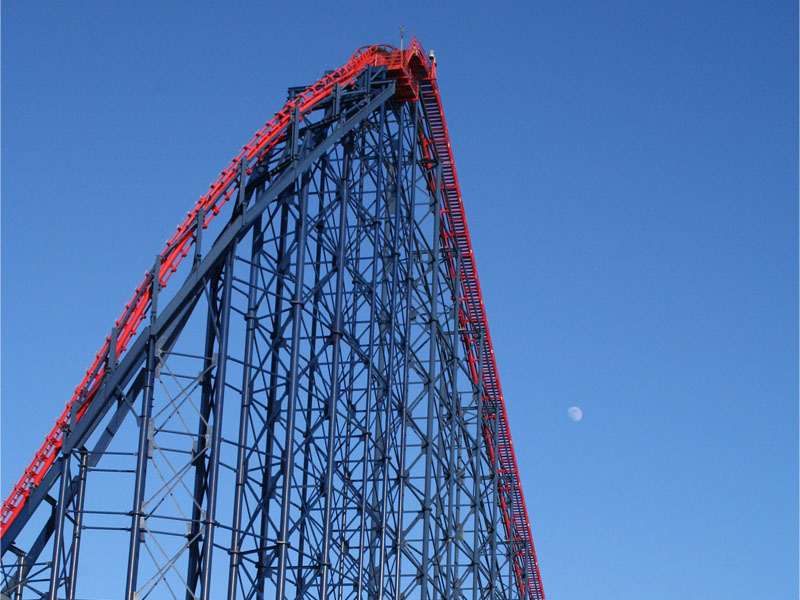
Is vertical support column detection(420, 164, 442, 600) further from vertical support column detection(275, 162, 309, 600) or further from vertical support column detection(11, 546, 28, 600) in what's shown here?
vertical support column detection(11, 546, 28, 600)

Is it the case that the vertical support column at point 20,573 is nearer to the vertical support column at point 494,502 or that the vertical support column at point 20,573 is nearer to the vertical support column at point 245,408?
the vertical support column at point 245,408

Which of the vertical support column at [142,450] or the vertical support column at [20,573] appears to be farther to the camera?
the vertical support column at [20,573]

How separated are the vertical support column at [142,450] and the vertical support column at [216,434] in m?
1.01

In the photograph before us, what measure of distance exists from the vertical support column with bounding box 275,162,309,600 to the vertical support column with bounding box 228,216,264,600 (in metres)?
0.67

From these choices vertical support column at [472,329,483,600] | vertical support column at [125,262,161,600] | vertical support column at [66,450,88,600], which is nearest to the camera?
vertical support column at [125,262,161,600]

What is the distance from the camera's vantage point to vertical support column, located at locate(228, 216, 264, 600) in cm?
2192

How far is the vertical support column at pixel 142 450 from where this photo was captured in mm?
20344

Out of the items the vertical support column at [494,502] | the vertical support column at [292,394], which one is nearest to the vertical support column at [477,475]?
the vertical support column at [494,502]

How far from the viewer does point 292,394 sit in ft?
75.5

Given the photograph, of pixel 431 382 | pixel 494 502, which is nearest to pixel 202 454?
pixel 431 382

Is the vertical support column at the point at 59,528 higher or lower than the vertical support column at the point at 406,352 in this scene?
lower

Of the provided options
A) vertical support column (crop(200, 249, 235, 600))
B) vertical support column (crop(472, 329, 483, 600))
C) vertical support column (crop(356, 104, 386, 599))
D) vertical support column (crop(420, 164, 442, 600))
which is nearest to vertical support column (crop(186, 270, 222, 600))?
vertical support column (crop(200, 249, 235, 600))

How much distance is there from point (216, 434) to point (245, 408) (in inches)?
54.9

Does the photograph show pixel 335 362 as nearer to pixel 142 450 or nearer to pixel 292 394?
pixel 292 394
